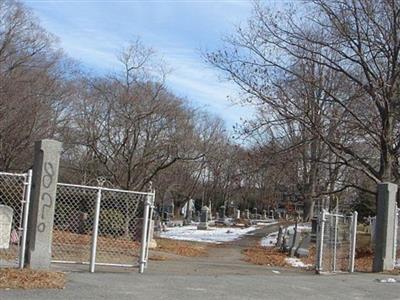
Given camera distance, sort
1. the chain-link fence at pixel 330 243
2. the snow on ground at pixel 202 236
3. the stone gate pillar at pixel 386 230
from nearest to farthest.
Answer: the chain-link fence at pixel 330 243
the stone gate pillar at pixel 386 230
the snow on ground at pixel 202 236

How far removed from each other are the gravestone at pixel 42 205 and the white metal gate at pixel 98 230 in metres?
0.91

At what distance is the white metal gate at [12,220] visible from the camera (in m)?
10.8

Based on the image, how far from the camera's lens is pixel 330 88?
24.4 m

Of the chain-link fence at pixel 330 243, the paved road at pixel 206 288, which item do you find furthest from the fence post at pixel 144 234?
the chain-link fence at pixel 330 243

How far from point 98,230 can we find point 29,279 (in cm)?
710

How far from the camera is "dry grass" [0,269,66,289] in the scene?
9.10m

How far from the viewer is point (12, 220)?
1381 centimetres

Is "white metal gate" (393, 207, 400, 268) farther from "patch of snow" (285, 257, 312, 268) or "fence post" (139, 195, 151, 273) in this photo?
"fence post" (139, 195, 151, 273)

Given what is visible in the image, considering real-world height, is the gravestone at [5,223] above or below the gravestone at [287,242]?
above

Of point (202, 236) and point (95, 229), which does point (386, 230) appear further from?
point (202, 236)

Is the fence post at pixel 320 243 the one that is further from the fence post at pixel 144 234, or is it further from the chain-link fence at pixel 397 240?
the fence post at pixel 144 234

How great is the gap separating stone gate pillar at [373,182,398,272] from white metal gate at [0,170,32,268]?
29.3 feet

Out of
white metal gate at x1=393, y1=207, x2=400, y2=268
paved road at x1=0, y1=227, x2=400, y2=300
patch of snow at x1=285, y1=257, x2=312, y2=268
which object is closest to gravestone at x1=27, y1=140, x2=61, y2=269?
paved road at x1=0, y1=227, x2=400, y2=300

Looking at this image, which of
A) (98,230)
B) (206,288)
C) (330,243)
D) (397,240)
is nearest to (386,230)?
(330,243)
